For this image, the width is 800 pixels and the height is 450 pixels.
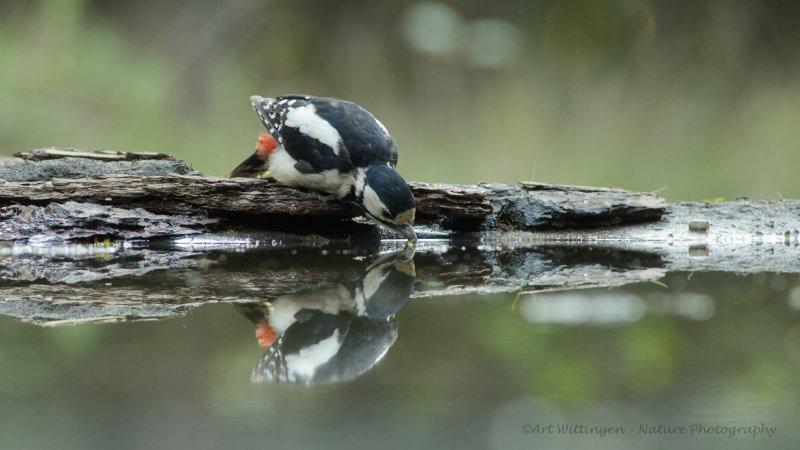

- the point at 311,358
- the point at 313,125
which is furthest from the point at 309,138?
the point at 311,358

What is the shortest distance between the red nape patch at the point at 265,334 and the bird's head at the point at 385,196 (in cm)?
148

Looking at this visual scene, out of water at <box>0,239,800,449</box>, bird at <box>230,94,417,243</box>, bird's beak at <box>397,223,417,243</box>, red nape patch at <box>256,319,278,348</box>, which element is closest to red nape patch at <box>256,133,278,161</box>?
bird at <box>230,94,417,243</box>

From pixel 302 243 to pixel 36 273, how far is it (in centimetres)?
126

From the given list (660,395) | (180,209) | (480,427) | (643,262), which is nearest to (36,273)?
(180,209)

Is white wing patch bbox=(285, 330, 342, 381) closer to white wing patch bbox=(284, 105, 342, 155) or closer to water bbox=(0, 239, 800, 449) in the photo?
water bbox=(0, 239, 800, 449)

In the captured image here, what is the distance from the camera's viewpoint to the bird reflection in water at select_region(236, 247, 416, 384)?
1.11m

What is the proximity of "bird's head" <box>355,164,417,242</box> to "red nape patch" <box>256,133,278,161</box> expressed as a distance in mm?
592

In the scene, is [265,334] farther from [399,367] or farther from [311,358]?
[399,367]

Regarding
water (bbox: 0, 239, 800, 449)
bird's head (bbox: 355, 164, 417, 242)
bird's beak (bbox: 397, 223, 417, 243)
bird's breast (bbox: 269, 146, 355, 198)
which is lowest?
water (bbox: 0, 239, 800, 449)

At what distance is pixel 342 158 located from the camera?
9.63ft

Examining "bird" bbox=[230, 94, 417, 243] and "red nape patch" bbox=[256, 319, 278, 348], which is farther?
"bird" bbox=[230, 94, 417, 243]

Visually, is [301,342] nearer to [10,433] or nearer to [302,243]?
[10,433]

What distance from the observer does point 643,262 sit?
2568mm

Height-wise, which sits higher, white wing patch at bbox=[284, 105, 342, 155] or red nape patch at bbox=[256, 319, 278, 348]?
white wing patch at bbox=[284, 105, 342, 155]
